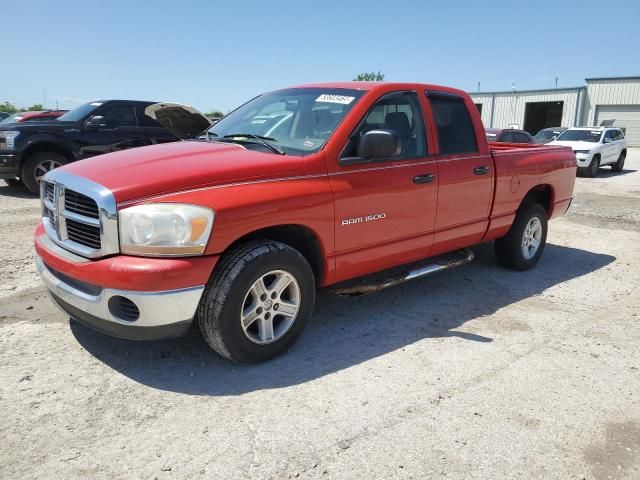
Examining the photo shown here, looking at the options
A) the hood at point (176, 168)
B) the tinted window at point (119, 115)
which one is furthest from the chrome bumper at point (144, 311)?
the tinted window at point (119, 115)

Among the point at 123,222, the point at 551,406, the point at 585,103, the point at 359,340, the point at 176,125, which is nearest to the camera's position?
the point at 123,222

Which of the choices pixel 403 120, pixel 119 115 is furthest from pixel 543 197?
pixel 119 115

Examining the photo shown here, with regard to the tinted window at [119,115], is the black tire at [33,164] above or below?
below

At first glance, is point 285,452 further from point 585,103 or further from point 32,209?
point 585,103

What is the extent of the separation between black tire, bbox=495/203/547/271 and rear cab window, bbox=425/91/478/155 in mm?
1187

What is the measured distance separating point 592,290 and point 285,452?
13.1 ft

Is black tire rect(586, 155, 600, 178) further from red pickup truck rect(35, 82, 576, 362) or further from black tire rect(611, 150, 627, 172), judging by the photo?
red pickup truck rect(35, 82, 576, 362)

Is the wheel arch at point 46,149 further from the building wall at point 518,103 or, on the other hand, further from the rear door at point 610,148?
the building wall at point 518,103

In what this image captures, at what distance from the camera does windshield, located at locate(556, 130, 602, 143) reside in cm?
1734

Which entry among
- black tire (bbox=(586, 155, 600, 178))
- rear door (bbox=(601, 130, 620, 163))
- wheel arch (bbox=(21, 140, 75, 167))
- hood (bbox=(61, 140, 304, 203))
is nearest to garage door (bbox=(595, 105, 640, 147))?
rear door (bbox=(601, 130, 620, 163))

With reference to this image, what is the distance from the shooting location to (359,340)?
12.8 ft

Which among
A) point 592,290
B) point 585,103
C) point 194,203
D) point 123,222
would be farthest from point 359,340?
point 585,103

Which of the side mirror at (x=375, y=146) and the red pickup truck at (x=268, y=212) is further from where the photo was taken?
the side mirror at (x=375, y=146)

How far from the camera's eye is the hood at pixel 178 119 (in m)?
5.71
